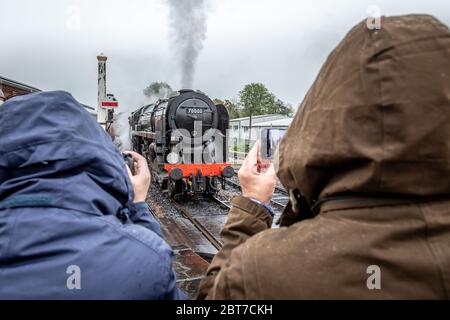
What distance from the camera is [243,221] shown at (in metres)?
1.37

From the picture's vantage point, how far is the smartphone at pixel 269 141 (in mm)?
1550

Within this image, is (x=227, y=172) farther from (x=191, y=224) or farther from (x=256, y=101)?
(x=256, y=101)

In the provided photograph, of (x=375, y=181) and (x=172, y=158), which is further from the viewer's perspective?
(x=172, y=158)

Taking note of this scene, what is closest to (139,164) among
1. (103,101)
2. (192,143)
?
(192,143)

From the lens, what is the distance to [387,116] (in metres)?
0.95

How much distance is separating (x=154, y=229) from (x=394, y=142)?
108 centimetres

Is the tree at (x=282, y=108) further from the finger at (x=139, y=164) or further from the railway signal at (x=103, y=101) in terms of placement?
the finger at (x=139, y=164)

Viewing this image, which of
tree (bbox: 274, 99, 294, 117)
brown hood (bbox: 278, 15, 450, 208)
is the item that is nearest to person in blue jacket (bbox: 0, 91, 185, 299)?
brown hood (bbox: 278, 15, 450, 208)

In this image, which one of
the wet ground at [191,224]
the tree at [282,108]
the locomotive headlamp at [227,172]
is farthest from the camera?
the tree at [282,108]

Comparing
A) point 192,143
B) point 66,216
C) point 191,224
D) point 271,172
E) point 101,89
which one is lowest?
point 191,224

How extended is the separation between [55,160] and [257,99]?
222 feet

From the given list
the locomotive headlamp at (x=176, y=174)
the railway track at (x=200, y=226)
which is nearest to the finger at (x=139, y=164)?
the railway track at (x=200, y=226)
